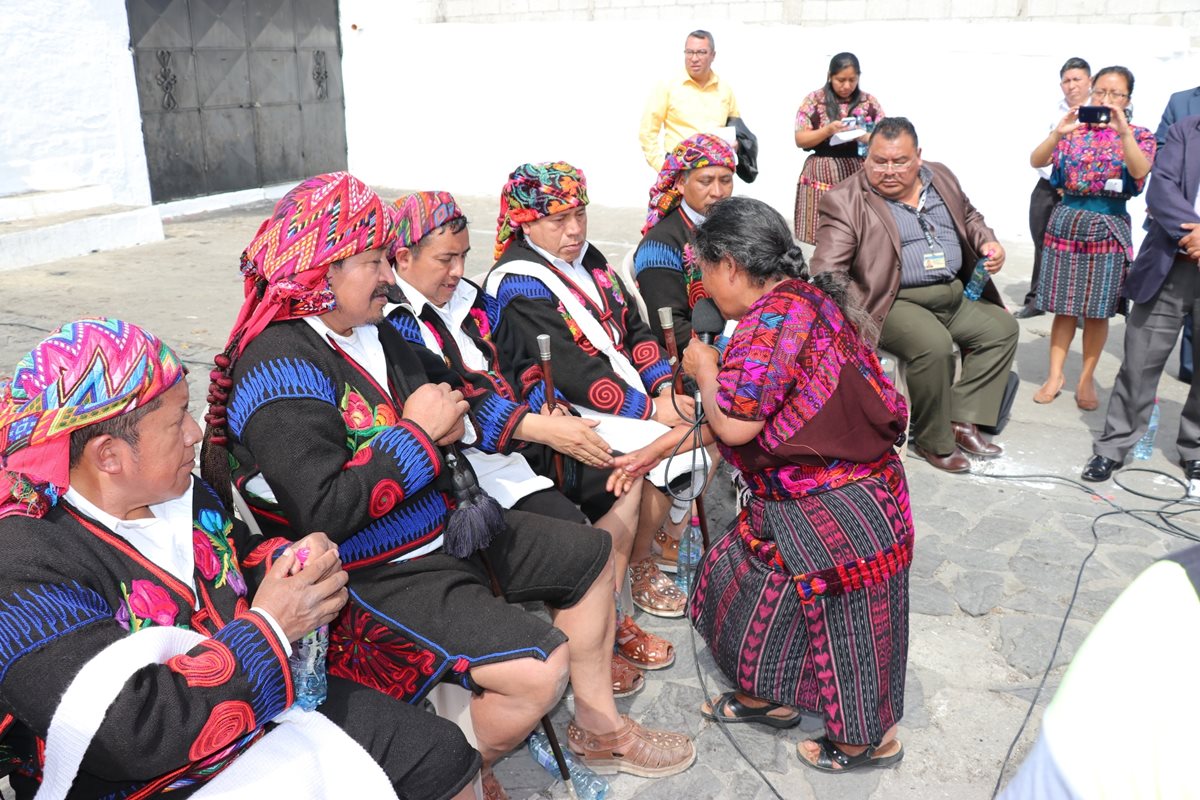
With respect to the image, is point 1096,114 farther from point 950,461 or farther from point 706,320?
point 706,320

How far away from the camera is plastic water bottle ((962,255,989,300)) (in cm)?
523

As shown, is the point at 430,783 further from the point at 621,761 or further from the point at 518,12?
the point at 518,12

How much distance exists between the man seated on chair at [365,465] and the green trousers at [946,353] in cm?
313

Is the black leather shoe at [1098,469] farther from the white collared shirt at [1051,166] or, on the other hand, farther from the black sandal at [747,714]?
the black sandal at [747,714]

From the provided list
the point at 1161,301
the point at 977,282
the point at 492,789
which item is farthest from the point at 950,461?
the point at 492,789

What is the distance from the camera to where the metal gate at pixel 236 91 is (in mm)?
11234

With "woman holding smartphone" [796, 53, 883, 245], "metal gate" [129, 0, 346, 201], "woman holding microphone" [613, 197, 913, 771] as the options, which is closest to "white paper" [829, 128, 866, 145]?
"woman holding smartphone" [796, 53, 883, 245]

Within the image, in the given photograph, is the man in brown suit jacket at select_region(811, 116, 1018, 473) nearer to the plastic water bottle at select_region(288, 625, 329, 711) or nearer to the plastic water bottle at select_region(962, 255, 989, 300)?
the plastic water bottle at select_region(962, 255, 989, 300)

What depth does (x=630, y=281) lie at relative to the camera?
4539 millimetres

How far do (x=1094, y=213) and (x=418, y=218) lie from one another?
165 inches

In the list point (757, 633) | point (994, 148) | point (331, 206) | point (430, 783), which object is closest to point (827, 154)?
point (994, 148)

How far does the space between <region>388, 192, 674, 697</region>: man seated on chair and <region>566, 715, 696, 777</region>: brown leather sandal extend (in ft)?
1.16

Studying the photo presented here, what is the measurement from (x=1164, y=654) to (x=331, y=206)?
2017 mm

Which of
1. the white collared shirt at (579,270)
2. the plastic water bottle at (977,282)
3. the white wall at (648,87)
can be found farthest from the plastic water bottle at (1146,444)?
the white wall at (648,87)
